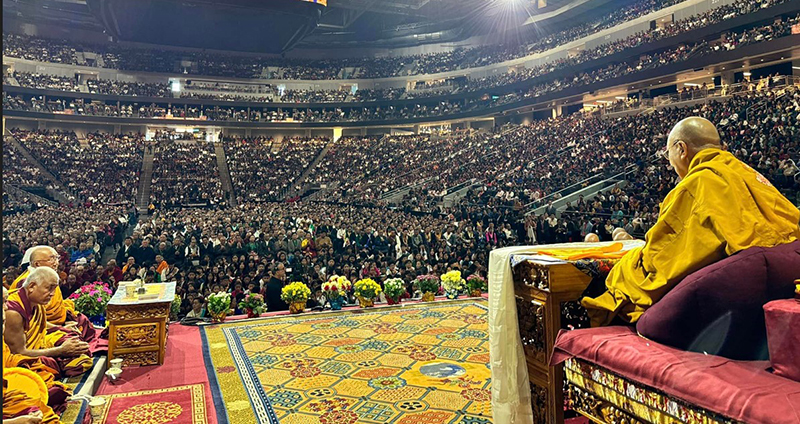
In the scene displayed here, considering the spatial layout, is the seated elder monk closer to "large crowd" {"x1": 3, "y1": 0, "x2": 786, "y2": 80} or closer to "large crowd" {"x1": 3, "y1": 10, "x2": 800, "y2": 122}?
"large crowd" {"x1": 3, "y1": 10, "x2": 800, "y2": 122}

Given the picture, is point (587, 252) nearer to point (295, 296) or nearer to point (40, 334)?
point (40, 334)

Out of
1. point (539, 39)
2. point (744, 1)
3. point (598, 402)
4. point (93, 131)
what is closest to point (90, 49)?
point (93, 131)

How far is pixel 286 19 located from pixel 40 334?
1090 inches

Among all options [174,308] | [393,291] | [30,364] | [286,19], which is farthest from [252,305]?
[286,19]

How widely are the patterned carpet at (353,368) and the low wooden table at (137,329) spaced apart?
569 millimetres

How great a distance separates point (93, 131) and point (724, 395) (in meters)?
38.2

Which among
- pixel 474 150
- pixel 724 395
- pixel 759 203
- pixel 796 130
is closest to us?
pixel 724 395

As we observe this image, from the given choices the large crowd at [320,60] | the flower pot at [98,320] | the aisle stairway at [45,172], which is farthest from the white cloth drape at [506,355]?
the large crowd at [320,60]

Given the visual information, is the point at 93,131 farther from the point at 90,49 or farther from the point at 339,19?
the point at 339,19

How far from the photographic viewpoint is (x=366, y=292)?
7.26 metres

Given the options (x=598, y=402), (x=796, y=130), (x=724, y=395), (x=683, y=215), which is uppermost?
(x=796, y=130)

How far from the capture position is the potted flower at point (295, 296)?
277 inches

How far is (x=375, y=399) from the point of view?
3.71 m

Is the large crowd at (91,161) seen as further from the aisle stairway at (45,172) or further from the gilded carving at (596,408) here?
the gilded carving at (596,408)
